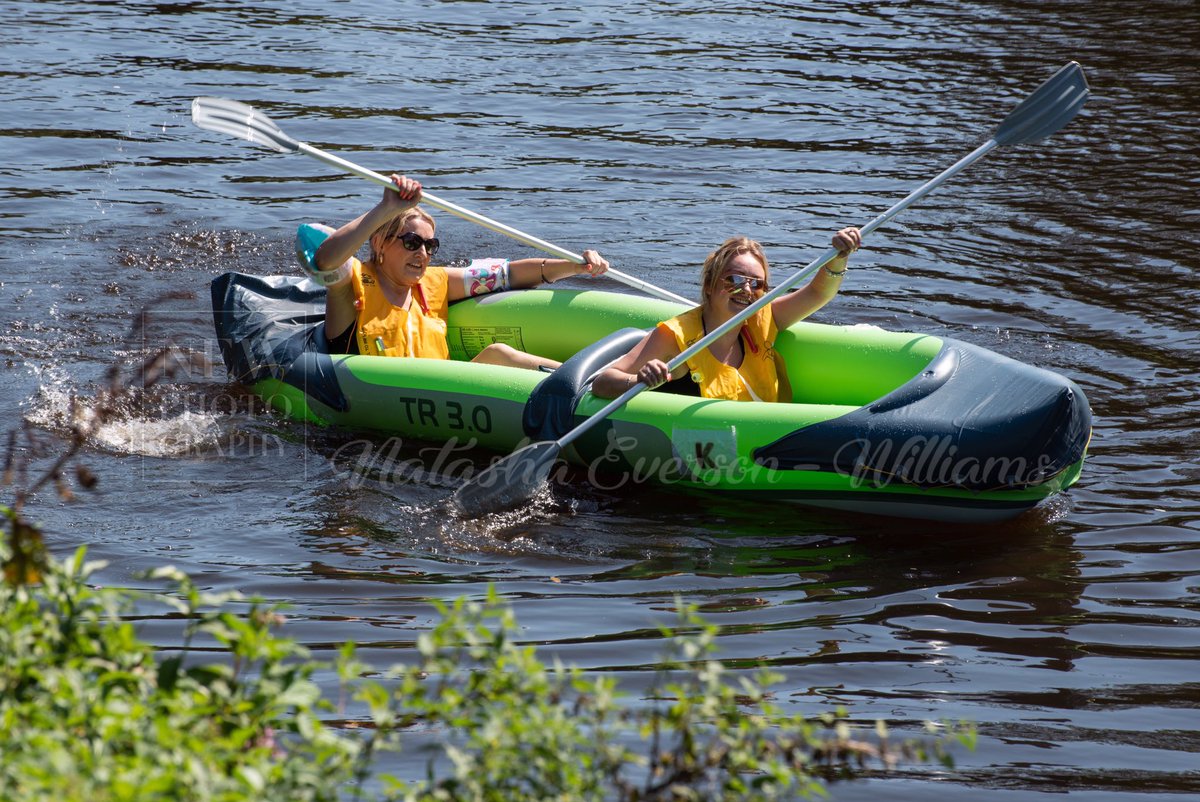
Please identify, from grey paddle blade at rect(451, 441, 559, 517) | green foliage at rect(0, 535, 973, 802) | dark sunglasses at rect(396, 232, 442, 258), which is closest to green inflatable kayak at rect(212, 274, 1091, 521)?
grey paddle blade at rect(451, 441, 559, 517)

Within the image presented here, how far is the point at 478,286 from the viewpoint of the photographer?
6742 mm

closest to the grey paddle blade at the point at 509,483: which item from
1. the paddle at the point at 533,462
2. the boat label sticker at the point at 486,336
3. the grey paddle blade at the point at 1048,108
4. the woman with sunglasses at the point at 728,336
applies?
the paddle at the point at 533,462

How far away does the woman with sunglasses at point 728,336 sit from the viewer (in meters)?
5.43

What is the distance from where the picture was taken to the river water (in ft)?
13.7

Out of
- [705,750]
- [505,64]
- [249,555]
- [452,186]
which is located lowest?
[249,555]

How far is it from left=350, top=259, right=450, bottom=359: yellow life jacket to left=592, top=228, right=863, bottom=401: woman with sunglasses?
1.14 m

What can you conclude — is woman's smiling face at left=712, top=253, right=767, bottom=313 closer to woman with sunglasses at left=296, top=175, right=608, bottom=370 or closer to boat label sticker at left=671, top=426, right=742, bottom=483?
boat label sticker at left=671, top=426, right=742, bottom=483

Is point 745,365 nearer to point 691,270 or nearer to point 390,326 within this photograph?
point 390,326

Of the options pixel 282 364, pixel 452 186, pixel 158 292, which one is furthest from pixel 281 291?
pixel 452 186

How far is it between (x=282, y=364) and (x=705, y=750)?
4.16 meters

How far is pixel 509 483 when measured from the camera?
5215 millimetres

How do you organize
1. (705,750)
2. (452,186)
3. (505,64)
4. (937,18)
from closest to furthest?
(705,750) → (452,186) → (505,64) → (937,18)

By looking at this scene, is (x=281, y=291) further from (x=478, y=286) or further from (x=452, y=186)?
(x=452, y=186)

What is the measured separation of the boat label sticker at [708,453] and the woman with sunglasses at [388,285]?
1215mm
